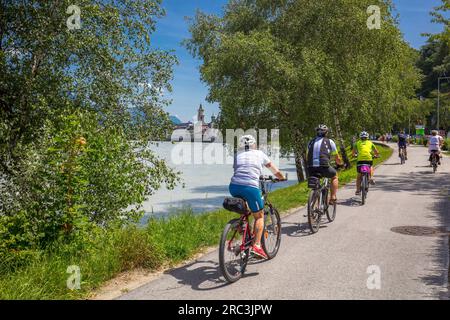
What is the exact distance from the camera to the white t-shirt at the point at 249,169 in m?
Answer: 6.01

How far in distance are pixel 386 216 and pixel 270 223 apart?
4682 millimetres

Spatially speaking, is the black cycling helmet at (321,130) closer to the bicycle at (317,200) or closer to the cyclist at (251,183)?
the bicycle at (317,200)

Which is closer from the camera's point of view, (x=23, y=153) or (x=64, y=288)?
(x=64, y=288)

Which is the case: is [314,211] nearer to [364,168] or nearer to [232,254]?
[232,254]

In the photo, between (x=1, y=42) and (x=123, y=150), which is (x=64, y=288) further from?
(x=1, y=42)

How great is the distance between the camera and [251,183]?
599 cm

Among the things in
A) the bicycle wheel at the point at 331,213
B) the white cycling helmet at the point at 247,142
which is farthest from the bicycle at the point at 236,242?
the bicycle wheel at the point at 331,213

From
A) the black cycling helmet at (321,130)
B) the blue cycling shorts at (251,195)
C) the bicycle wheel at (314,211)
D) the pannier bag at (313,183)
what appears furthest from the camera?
the black cycling helmet at (321,130)

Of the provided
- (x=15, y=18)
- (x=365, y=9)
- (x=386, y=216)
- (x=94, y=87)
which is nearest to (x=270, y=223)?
(x=386, y=216)

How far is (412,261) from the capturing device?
6613 millimetres

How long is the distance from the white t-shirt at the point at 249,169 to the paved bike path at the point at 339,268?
1303mm

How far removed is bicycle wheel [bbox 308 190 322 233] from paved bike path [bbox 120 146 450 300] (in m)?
0.18

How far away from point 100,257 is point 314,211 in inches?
178

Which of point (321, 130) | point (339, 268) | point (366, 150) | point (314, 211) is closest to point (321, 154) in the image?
point (321, 130)
